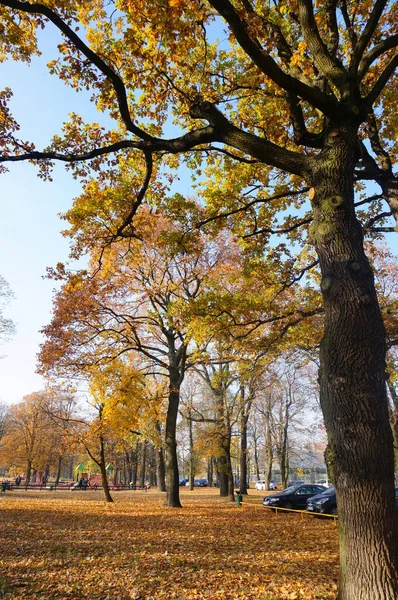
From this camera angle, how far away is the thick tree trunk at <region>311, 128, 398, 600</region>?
3.48 meters

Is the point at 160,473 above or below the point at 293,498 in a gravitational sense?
below

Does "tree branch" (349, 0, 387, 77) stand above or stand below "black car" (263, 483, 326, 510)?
above

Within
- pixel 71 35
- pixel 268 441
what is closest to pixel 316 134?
pixel 71 35

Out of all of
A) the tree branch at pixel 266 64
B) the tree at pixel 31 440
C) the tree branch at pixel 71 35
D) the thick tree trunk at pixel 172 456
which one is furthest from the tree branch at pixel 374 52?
the tree at pixel 31 440

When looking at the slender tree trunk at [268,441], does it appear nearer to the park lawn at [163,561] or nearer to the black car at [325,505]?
the black car at [325,505]

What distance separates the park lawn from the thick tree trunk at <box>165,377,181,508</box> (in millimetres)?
5587

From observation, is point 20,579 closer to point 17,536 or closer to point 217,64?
point 17,536

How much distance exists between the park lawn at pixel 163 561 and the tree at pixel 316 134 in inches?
101

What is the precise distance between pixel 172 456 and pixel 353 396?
50.3 feet

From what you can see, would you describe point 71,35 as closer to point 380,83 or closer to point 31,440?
point 380,83

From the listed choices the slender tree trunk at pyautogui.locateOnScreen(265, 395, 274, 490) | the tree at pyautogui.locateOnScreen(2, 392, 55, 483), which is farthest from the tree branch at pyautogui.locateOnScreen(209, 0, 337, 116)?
the tree at pyautogui.locateOnScreen(2, 392, 55, 483)

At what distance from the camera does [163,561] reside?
6734mm

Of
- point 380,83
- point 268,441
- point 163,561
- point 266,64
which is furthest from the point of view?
point 268,441

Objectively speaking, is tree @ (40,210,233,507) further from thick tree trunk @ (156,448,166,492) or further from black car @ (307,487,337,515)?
thick tree trunk @ (156,448,166,492)
